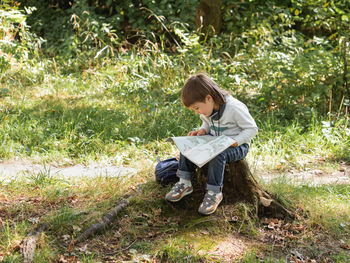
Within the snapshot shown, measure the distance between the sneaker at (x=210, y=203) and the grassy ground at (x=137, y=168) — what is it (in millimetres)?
139

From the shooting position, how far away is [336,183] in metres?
4.62

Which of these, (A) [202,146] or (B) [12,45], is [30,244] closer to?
(A) [202,146]

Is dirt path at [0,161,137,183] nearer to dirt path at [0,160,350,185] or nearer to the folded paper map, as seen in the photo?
dirt path at [0,160,350,185]

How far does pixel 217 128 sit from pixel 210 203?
674 mm

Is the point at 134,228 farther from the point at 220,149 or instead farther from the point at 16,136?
the point at 16,136

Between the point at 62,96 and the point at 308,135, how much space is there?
4120mm

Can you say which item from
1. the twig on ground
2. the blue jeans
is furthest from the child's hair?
the twig on ground

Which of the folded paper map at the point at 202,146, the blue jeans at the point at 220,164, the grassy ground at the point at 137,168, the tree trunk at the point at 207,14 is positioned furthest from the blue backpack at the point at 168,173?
the tree trunk at the point at 207,14

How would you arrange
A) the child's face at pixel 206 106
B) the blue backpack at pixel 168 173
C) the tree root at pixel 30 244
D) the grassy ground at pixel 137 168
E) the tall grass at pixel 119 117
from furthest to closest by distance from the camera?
the tall grass at pixel 119 117, the blue backpack at pixel 168 173, the child's face at pixel 206 106, the grassy ground at pixel 137 168, the tree root at pixel 30 244

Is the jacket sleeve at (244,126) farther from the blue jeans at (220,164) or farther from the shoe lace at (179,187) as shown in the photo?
the shoe lace at (179,187)

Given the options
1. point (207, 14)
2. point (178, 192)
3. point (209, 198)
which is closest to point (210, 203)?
point (209, 198)

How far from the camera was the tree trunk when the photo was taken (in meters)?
8.58

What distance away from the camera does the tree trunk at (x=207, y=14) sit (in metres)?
Result: 8.58

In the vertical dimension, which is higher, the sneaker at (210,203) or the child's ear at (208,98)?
the child's ear at (208,98)
